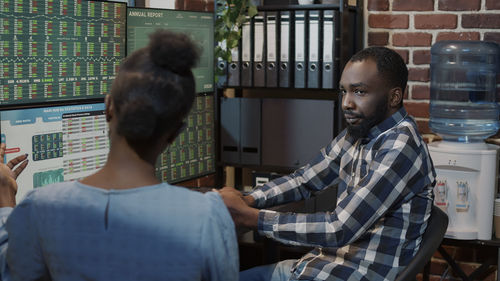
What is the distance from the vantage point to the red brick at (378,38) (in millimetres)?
3166

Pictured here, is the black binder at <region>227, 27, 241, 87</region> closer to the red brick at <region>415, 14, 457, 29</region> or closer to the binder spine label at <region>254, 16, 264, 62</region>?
the binder spine label at <region>254, 16, 264, 62</region>

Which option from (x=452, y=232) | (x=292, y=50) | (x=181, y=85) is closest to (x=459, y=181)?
(x=452, y=232)

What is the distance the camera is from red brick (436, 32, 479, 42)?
3023mm

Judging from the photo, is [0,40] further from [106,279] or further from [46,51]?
[106,279]

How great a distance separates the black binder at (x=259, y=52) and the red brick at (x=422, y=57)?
71 centimetres

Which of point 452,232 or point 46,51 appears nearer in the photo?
point 46,51

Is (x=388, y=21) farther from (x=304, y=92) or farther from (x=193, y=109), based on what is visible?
(x=193, y=109)

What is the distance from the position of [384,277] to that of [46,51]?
1.16 m

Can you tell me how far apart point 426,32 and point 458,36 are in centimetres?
14

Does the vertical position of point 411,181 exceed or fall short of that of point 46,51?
it falls short

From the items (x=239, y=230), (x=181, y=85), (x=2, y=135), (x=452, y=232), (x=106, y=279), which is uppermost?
(x=181, y=85)

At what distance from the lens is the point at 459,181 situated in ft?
9.32

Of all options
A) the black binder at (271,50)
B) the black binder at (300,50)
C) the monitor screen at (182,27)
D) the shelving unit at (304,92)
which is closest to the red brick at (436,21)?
the shelving unit at (304,92)

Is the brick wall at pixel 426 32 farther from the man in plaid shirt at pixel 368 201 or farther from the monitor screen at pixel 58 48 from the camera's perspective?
the monitor screen at pixel 58 48
